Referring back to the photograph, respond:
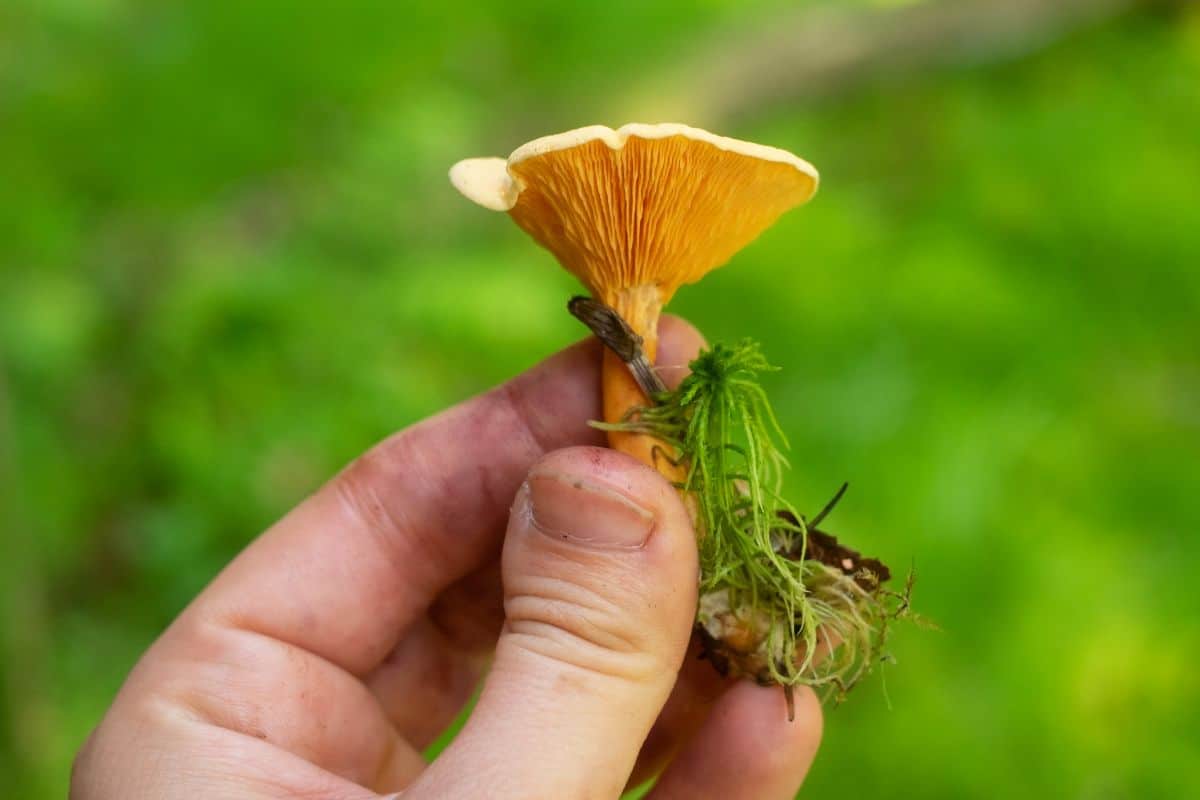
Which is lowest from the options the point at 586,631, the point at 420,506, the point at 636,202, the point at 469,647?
the point at 469,647

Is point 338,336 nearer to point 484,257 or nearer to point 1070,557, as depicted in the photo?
point 484,257

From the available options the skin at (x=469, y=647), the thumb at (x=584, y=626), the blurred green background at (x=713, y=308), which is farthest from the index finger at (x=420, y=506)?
the blurred green background at (x=713, y=308)

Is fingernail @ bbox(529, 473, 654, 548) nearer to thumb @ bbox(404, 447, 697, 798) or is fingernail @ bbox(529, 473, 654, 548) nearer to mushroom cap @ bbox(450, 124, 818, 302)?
thumb @ bbox(404, 447, 697, 798)

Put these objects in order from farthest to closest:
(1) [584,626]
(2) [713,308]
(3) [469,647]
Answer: (2) [713,308], (3) [469,647], (1) [584,626]

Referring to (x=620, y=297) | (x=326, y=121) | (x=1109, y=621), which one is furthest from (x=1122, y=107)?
(x=620, y=297)

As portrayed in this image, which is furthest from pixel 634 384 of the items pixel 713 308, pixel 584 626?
pixel 713 308

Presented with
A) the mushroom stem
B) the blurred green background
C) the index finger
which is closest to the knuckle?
the mushroom stem

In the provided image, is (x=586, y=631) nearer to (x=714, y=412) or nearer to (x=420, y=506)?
(x=714, y=412)
